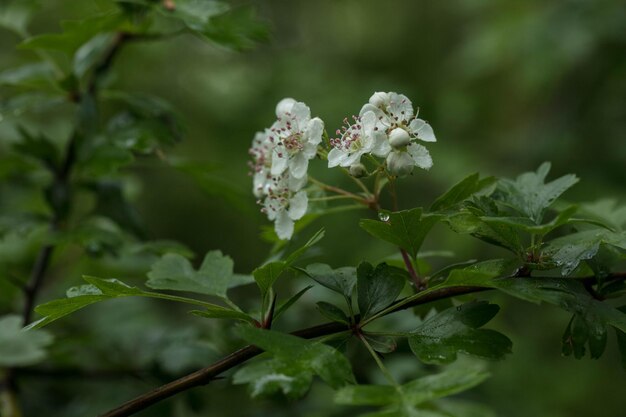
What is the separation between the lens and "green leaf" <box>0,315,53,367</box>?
2.74 feet

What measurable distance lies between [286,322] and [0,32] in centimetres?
235

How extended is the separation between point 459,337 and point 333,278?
203 mm

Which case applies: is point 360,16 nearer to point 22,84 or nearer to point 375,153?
point 22,84

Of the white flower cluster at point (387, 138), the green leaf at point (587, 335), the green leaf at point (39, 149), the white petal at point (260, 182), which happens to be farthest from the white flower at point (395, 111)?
the green leaf at point (39, 149)

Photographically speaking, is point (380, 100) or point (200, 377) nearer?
point (200, 377)

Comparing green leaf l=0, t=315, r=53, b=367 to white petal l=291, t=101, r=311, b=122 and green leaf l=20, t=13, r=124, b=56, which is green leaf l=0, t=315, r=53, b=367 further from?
green leaf l=20, t=13, r=124, b=56

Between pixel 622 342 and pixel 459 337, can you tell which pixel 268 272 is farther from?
pixel 622 342

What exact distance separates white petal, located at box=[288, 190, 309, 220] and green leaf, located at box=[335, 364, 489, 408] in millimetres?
311

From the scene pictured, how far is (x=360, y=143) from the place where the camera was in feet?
3.29

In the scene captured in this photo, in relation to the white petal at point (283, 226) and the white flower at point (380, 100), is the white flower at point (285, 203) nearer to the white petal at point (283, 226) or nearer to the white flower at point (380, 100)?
the white petal at point (283, 226)

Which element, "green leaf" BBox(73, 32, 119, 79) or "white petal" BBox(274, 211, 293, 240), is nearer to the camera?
"white petal" BBox(274, 211, 293, 240)

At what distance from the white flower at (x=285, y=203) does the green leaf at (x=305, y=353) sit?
0.24 meters

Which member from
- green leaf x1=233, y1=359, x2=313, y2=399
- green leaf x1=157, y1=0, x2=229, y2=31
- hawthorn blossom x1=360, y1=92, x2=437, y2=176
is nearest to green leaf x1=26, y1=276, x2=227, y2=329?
green leaf x1=233, y1=359, x2=313, y2=399

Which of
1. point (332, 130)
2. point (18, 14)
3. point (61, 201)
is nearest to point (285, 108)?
point (61, 201)
